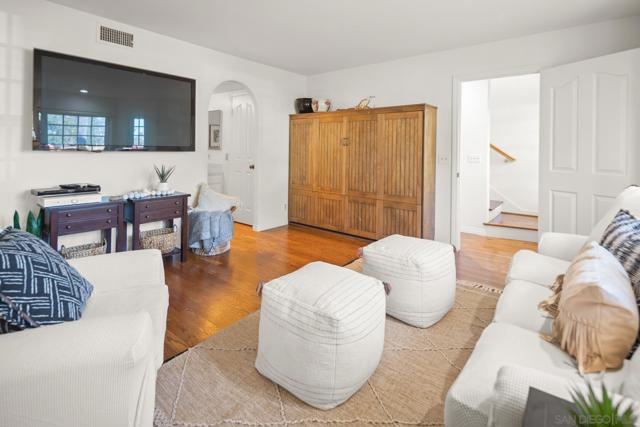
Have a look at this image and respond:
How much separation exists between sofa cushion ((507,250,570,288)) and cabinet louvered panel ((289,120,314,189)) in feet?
11.7

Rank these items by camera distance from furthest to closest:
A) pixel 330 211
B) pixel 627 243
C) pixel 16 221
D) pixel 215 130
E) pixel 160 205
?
pixel 215 130, pixel 330 211, pixel 160 205, pixel 16 221, pixel 627 243

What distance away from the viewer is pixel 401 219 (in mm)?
4488

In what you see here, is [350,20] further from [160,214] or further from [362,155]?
[160,214]

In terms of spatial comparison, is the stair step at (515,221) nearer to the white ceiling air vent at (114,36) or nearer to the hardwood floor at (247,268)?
the hardwood floor at (247,268)

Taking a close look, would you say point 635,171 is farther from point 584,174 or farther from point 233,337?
point 233,337

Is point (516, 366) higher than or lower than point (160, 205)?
lower

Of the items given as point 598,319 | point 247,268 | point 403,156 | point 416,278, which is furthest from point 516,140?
point 598,319

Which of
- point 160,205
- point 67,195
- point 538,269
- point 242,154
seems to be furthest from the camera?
point 242,154

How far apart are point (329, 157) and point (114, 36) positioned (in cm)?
285

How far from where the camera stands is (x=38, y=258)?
137 centimetres

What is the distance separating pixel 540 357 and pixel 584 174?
9.46ft

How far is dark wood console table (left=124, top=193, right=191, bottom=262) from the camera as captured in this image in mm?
3471

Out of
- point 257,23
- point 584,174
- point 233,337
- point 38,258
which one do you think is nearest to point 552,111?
point 584,174

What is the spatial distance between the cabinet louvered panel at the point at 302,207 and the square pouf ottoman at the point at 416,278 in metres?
3.01
